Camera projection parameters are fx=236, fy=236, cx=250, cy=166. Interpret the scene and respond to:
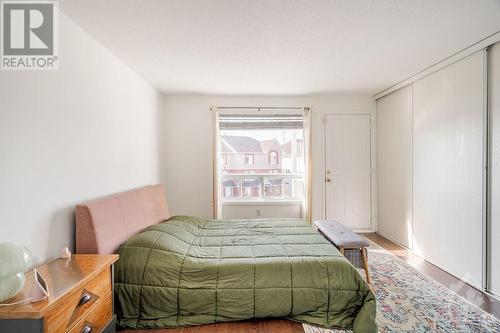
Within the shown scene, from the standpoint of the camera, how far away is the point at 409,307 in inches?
81.9

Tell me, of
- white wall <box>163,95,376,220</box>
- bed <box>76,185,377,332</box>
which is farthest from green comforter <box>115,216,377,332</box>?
white wall <box>163,95,376,220</box>

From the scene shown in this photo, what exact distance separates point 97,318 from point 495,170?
3472 millimetres

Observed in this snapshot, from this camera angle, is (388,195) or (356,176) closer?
(388,195)

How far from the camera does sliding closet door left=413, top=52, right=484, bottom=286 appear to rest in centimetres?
241

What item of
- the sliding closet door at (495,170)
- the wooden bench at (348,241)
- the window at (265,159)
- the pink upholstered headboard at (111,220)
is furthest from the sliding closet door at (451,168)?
the pink upholstered headboard at (111,220)

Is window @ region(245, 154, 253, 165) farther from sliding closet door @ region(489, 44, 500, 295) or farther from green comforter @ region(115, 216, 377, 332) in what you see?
sliding closet door @ region(489, 44, 500, 295)

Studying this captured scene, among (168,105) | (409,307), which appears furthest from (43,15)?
(409,307)

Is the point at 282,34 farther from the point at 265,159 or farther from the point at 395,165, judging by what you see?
the point at 395,165

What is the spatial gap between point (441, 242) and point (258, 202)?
99.7 inches

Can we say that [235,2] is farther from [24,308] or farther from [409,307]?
[409,307]

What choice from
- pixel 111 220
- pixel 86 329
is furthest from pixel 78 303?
pixel 111 220

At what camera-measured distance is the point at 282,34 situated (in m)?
2.10

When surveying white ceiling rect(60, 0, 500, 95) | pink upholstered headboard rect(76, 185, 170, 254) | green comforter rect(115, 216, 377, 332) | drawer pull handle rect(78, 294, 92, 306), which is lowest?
green comforter rect(115, 216, 377, 332)

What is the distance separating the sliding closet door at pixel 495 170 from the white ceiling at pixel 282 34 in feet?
1.09
